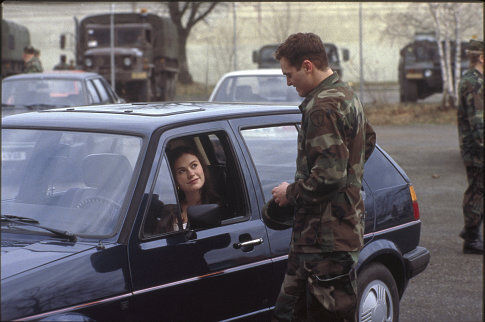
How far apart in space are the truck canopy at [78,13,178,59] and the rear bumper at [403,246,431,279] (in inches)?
827

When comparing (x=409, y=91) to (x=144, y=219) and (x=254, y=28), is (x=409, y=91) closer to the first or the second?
(x=254, y=28)

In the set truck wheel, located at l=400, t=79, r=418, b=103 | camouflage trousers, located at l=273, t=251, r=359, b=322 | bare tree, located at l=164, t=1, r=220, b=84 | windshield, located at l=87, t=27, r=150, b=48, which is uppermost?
bare tree, located at l=164, t=1, r=220, b=84

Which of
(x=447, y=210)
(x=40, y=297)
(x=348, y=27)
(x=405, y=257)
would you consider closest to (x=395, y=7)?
(x=348, y=27)

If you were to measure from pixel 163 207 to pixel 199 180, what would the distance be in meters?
0.52

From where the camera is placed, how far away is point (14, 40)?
3166 cm

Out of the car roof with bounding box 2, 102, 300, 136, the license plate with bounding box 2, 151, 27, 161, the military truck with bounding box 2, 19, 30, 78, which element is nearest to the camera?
the car roof with bounding box 2, 102, 300, 136

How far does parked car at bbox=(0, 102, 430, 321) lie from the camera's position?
3631 mm

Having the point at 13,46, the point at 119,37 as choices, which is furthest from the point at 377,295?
the point at 13,46

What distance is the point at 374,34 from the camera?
110ft

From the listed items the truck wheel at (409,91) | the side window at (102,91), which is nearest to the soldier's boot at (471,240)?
the side window at (102,91)

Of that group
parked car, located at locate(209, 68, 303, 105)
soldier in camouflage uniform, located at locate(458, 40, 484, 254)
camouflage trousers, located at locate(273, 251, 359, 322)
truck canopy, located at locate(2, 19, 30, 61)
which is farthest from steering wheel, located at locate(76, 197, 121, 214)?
truck canopy, located at locate(2, 19, 30, 61)

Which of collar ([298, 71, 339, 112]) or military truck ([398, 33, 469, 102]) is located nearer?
collar ([298, 71, 339, 112])

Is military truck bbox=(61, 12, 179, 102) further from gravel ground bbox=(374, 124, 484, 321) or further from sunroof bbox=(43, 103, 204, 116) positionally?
sunroof bbox=(43, 103, 204, 116)

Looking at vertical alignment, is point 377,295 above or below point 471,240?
above
